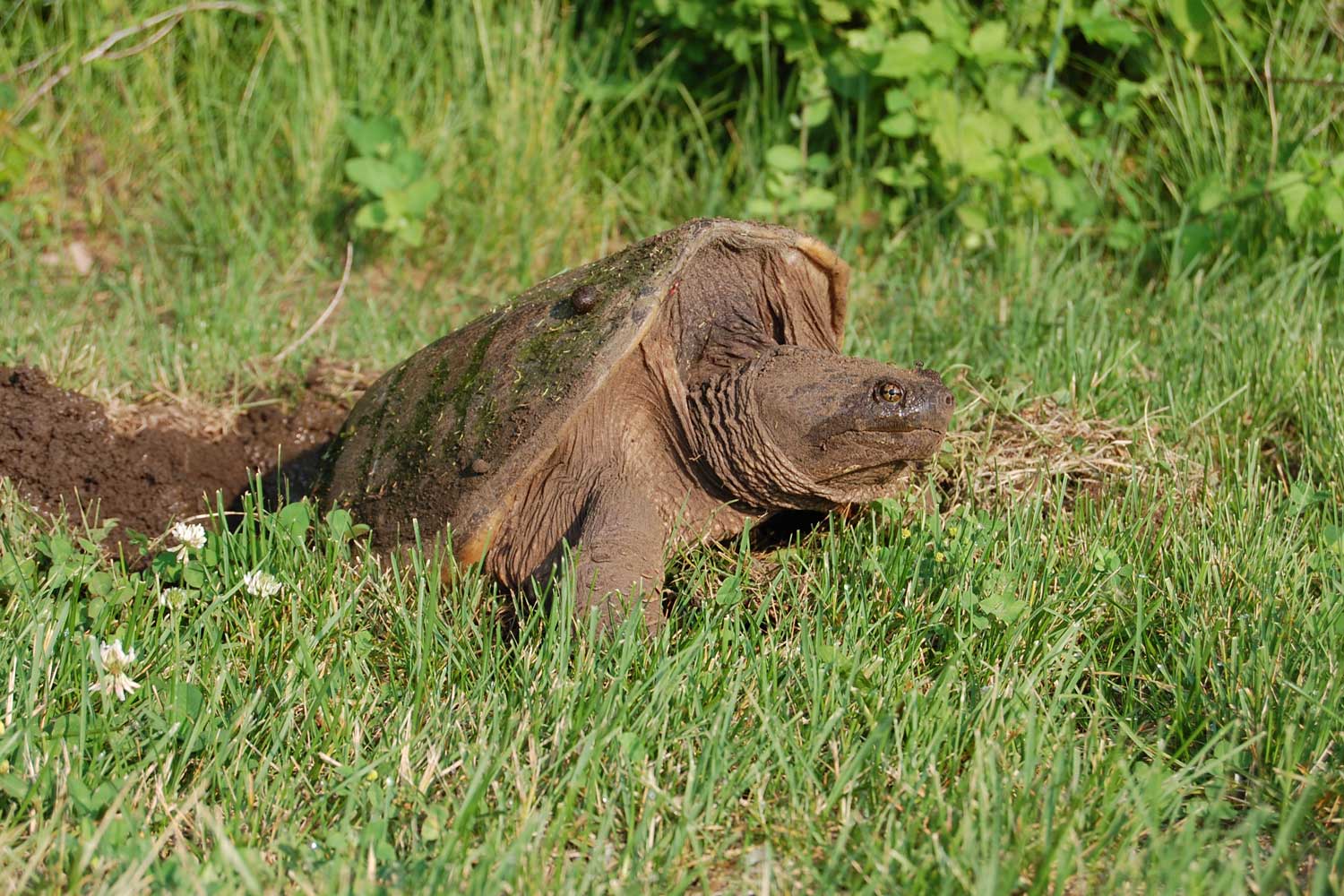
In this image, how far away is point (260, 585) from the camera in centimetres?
246

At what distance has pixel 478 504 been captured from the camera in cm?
262

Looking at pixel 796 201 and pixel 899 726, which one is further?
pixel 796 201

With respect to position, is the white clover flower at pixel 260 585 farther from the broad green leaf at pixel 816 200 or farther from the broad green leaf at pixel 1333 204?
the broad green leaf at pixel 1333 204

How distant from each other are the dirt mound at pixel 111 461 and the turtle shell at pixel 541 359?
37 centimetres

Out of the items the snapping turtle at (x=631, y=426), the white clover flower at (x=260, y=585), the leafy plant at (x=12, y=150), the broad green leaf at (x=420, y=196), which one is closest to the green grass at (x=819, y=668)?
the white clover flower at (x=260, y=585)

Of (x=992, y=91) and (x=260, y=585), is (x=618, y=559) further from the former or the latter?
(x=992, y=91)

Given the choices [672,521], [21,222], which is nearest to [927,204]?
[672,521]

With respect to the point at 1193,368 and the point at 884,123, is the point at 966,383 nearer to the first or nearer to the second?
the point at 1193,368

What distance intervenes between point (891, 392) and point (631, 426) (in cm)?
58

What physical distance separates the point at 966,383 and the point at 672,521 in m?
1.06

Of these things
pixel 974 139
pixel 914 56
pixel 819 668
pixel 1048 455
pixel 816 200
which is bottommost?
pixel 1048 455

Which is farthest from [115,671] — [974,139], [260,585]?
[974,139]

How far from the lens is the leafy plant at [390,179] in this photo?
4.47 meters

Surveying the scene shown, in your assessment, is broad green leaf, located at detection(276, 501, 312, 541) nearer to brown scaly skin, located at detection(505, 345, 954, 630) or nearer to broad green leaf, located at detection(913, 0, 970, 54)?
brown scaly skin, located at detection(505, 345, 954, 630)
